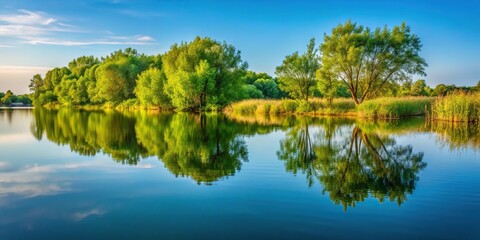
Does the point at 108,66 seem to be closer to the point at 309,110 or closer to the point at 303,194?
the point at 309,110

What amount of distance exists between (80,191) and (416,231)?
695 cm

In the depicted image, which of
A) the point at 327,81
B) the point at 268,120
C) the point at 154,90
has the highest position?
the point at 327,81

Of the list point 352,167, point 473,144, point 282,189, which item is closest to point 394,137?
point 473,144

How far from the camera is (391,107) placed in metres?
33.7

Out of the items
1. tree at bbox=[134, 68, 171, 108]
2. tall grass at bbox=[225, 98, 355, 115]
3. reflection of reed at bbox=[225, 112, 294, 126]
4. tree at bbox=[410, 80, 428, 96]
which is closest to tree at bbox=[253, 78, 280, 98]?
tree at bbox=[410, 80, 428, 96]

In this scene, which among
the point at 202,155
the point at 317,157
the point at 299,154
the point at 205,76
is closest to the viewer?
the point at 317,157

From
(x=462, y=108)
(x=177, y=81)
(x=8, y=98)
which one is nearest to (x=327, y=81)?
(x=462, y=108)

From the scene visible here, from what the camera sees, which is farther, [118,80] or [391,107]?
[118,80]

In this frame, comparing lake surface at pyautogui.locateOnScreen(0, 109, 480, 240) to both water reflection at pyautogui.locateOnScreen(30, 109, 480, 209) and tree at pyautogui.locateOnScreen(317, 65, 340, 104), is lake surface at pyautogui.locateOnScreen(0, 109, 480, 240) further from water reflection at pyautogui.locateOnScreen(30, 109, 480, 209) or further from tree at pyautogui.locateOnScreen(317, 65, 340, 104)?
tree at pyautogui.locateOnScreen(317, 65, 340, 104)

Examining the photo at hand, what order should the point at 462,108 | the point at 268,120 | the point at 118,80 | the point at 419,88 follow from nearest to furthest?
the point at 462,108 < the point at 268,120 < the point at 419,88 < the point at 118,80

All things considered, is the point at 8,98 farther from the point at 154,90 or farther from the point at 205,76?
the point at 205,76

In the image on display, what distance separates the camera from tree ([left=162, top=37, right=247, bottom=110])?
50406mm

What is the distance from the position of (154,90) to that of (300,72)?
965 inches

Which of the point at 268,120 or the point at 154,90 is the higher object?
the point at 154,90
